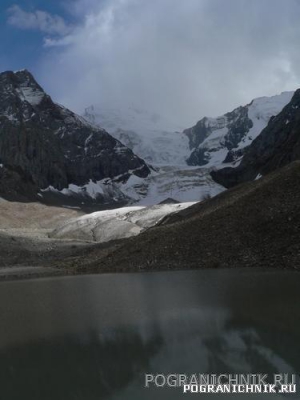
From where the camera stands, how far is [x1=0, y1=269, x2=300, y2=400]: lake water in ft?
42.3

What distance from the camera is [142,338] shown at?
1742 centimetres

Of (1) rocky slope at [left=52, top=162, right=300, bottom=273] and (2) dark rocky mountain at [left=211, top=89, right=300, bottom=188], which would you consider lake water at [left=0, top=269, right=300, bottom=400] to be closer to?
(1) rocky slope at [left=52, top=162, right=300, bottom=273]

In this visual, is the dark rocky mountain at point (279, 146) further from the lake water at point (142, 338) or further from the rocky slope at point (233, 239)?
the lake water at point (142, 338)

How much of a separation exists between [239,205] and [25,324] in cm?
3388

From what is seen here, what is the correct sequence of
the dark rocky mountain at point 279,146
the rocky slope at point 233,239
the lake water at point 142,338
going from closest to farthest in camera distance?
the lake water at point 142,338
the rocky slope at point 233,239
the dark rocky mountain at point 279,146

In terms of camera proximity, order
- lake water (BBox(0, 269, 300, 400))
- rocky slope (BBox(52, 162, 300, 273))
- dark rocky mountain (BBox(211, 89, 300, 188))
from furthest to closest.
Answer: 1. dark rocky mountain (BBox(211, 89, 300, 188))
2. rocky slope (BBox(52, 162, 300, 273))
3. lake water (BBox(0, 269, 300, 400))

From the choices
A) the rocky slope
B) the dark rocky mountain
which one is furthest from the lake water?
the dark rocky mountain

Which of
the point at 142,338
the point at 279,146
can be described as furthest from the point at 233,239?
the point at 279,146

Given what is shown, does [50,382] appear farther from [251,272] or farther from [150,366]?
[251,272]

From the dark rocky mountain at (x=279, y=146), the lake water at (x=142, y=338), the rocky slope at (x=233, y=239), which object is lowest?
the lake water at (x=142, y=338)

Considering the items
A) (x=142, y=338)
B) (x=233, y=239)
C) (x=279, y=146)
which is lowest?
(x=142, y=338)

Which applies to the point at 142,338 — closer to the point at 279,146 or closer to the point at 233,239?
the point at 233,239

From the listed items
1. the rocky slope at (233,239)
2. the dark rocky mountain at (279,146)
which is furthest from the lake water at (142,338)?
the dark rocky mountain at (279,146)

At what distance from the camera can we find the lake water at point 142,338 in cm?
1288
